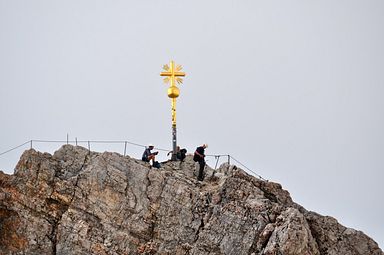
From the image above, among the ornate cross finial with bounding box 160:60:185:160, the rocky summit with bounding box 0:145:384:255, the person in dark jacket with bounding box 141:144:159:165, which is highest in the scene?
the ornate cross finial with bounding box 160:60:185:160

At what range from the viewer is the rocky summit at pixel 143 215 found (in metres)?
36.6

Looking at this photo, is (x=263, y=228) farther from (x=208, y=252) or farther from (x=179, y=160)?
(x=179, y=160)

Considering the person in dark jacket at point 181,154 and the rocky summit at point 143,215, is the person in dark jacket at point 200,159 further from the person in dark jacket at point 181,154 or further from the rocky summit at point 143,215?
the person in dark jacket at point 181,154

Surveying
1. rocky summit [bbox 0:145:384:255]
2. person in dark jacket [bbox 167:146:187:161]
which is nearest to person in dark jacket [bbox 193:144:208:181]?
rocky summit [bbox 0:145:384:255]

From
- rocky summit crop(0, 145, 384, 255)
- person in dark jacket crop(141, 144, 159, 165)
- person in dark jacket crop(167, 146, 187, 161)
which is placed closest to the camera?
rocky summit crop(0, 145, 384, 255)

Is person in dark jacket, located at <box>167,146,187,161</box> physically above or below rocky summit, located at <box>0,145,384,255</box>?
above

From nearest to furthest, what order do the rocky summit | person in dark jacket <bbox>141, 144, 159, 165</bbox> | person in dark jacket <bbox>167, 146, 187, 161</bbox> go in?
the rocky summit, person in dark jacket <bbox>141, 144, 159, 165</bbox>, person in dark jacket <bbox>167, 146, 187, 161</bbox>

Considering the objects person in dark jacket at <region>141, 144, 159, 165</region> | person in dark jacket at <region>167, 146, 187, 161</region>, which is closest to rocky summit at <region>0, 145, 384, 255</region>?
person in dark jacket at <region>141, 144, 159, 165</region>

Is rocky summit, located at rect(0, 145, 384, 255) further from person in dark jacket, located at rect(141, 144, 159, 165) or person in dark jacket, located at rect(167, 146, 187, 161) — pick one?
person in dark jacket, located at rect(167, 146, 187, 161)

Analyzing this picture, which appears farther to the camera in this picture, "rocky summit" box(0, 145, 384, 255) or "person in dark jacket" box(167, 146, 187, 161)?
"person in dark jacket" box(167, 146, 187, 161)

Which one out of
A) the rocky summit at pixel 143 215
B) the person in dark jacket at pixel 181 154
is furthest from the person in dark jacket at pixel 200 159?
the person in dark jacket at pixel 181 154

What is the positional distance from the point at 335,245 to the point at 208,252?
8.14 m

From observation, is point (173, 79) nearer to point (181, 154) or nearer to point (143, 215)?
point (181, 154)

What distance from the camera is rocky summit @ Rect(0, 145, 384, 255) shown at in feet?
120
